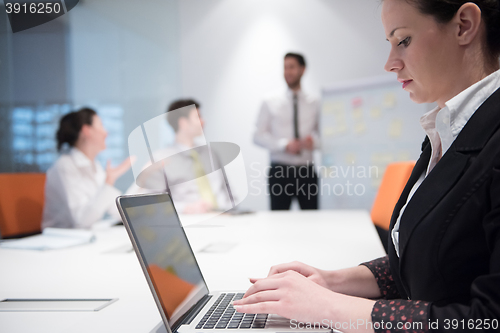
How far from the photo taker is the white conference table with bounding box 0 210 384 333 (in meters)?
0.78

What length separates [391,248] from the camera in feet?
2.60

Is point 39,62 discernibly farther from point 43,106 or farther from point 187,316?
point 43,106

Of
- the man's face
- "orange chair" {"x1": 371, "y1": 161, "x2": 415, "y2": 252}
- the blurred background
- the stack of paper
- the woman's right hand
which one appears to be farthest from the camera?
the man's face

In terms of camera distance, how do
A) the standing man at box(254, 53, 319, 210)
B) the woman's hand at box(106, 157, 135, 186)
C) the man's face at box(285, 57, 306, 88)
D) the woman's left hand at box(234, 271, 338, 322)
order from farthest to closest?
the man's face at box(285, 57, 306, 88) < the standing man at box(254, 53, 319, 210) < the woman's hand at box(106, 157, 135, 186) < the woman's left hand at box(234, 271, 338, 322)

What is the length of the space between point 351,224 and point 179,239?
1251 millimetres

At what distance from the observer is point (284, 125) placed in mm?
3248

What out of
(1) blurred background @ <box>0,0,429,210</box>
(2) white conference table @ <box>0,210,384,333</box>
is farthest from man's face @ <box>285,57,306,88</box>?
(2) white conference table @ <box>0,210,384,333</box>

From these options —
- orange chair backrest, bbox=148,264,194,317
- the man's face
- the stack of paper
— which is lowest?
the stack of paper

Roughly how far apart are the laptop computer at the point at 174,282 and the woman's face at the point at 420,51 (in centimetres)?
47

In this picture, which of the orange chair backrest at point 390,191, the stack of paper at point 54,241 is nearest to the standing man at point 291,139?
the orange chair backrest at point 390,191

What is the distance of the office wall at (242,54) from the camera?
3744 millimetres

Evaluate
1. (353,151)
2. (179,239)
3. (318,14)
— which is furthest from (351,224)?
(318,14)

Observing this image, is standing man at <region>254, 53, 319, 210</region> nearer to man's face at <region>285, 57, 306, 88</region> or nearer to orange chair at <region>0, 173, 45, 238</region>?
man's face at <region>285, 57, 306, 88</region>

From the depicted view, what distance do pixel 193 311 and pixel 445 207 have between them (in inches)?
17.6
